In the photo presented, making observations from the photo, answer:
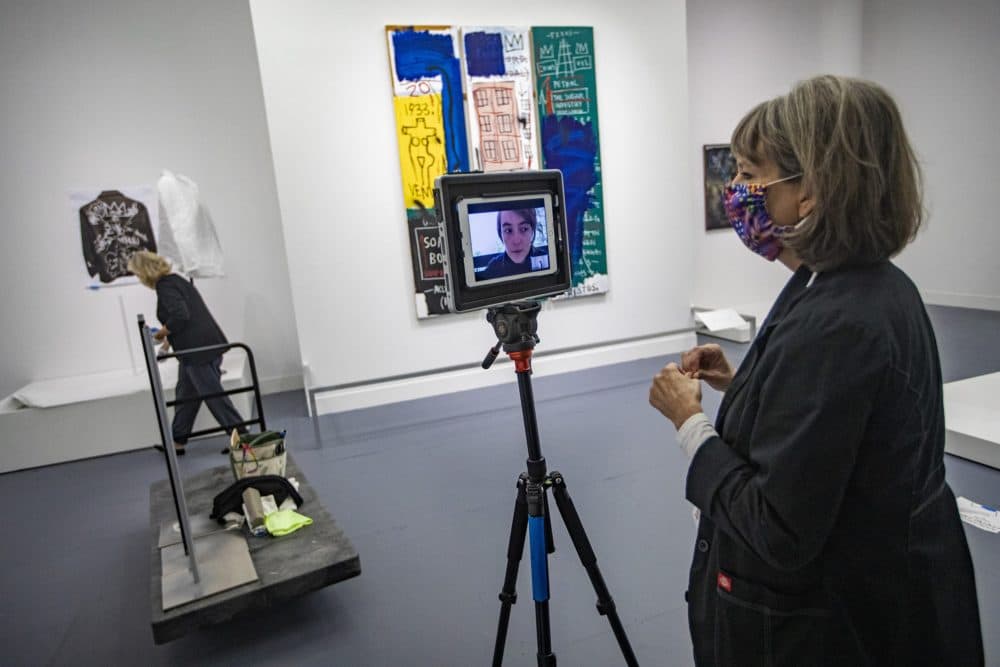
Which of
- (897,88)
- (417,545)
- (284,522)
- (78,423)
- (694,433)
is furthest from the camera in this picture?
(897,88)

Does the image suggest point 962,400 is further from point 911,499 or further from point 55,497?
point 55,497

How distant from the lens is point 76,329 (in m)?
4.61

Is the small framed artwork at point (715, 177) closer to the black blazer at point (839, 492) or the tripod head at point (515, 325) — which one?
the tripod head at point (515, 325)

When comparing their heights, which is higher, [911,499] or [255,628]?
[911,499]

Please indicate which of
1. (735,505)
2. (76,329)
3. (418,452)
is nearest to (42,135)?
(76,329)

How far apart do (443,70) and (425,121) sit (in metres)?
0.36

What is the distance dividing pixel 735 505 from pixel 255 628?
1857 millimetres

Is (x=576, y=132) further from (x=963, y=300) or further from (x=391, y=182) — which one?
(x=963, y=300)

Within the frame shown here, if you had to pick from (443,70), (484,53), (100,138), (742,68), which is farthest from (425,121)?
(742,68)

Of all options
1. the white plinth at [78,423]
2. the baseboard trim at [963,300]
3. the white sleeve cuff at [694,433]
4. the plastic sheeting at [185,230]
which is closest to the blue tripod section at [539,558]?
the white sleeve cuff at [694,433]

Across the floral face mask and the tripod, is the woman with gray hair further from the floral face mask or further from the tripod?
the floral face mask

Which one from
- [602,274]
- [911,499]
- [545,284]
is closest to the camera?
[911,499]

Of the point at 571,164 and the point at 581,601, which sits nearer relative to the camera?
the point at 581,601

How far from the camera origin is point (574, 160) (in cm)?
457
